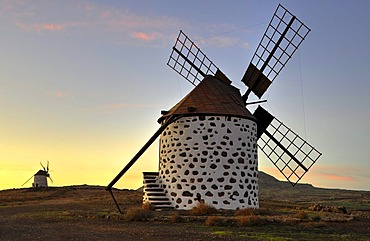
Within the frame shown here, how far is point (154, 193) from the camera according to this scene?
68.8ft

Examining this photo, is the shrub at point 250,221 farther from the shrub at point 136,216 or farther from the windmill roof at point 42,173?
the windmill roof at point 42,173

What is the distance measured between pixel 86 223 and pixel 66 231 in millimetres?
2270

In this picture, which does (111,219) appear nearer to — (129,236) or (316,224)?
(129,236)

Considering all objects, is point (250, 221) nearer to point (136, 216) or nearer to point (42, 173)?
point (136, 216)

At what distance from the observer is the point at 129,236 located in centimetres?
1194

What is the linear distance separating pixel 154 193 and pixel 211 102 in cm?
516

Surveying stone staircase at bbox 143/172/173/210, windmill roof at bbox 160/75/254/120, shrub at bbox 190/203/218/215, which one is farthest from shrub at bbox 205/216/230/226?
windmill roof at bbox 160/75/254/120

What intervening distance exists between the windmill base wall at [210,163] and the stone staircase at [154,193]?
0.27 meters

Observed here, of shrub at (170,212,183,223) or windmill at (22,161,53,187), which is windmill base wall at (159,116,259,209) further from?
windmill at (22,161,53,187)

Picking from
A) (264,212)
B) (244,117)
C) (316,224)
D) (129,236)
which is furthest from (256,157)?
(129,236)

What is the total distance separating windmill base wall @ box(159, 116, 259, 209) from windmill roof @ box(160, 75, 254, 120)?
0.33 metres

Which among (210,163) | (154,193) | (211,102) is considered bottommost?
(154,193)

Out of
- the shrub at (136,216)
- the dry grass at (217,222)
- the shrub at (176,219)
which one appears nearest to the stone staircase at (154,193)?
the shrub at (136,216)

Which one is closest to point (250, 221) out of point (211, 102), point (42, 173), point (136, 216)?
point (136, 216)
